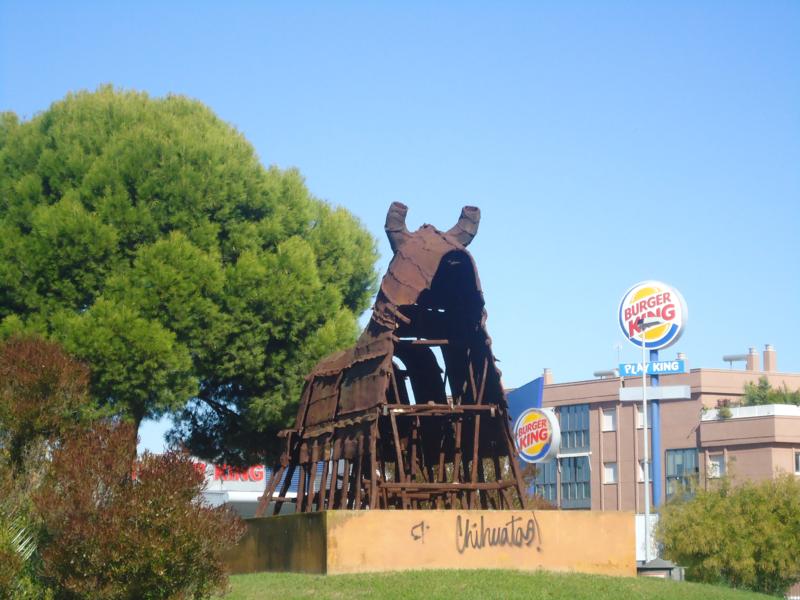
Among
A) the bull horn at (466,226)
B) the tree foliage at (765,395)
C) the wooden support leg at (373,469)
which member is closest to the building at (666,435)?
the tree foliage at (765,395)

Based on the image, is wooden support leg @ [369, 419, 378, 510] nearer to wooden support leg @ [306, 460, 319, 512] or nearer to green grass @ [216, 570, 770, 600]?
green grass @ [216, 570, 770, 600]

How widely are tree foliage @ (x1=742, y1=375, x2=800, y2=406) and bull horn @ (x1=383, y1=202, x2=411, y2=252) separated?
73.2 meters

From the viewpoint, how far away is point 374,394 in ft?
77.2

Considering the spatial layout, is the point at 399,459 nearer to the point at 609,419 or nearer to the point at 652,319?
the point at 652,319

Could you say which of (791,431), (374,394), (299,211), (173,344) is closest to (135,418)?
(173,344)

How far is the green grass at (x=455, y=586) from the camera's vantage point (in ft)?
62.1

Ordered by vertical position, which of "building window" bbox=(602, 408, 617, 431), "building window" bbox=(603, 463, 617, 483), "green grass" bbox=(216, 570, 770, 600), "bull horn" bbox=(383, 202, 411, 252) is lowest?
"green grass" bbox=(216, 570, 770, 600)

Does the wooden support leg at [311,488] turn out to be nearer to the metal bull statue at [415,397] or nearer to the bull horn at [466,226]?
the metal bull statue at [415,397]

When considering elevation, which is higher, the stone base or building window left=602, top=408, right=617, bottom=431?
building window left=602, top=408, right=617, bottom=431

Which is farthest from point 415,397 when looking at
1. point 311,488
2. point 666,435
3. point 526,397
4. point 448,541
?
point 666,435

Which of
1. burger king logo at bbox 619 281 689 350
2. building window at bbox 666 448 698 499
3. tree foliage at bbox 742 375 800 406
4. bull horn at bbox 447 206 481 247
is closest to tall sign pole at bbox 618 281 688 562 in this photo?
burger king logo at bbox 619 281 689 350

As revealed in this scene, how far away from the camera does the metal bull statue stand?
2378 centimetres

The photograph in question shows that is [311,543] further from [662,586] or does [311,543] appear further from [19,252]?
[19,252]

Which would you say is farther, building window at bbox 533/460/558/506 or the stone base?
building window at bbox 533/460/558/506
